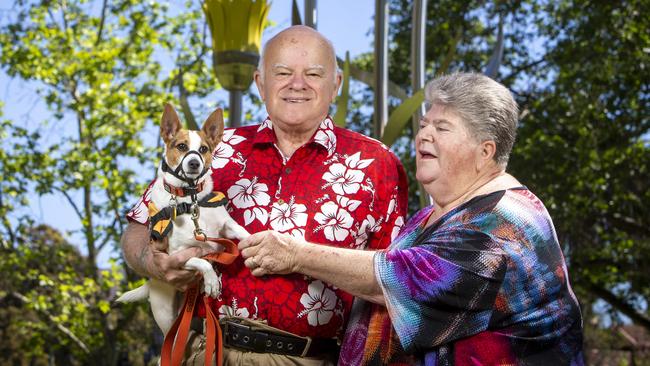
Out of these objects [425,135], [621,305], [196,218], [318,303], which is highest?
[425,135]

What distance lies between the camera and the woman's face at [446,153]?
8.56ft

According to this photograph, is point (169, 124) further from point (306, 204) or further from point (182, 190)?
point (306, 204)

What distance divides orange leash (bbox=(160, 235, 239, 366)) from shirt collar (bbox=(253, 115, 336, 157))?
523 millimetres

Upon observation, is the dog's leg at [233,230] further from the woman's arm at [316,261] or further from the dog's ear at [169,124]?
the dog's ear at [169,124]

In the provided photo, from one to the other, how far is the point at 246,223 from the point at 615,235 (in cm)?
1197

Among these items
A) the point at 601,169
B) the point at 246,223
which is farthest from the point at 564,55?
the point at 246,223

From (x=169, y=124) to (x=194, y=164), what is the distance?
172 mm

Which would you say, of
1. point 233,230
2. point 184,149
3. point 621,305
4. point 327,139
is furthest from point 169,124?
point 621,305

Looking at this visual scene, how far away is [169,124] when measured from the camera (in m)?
2.70

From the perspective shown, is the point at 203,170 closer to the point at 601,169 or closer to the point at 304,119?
the point at 304,119

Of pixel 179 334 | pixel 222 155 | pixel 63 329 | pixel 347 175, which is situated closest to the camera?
pixel 179 334

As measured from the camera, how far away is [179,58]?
18359 mm

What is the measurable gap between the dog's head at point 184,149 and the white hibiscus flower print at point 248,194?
12.1 inches

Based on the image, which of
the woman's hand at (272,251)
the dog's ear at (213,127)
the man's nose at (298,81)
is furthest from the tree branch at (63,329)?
the woman's hand at (272,251)
